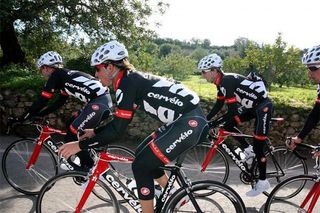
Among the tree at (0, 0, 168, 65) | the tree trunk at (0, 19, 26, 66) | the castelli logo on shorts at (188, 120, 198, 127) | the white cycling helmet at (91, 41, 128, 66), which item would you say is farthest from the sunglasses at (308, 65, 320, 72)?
the tree trunk at (0, 19, 26, 66)

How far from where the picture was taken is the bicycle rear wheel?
18.3 ft

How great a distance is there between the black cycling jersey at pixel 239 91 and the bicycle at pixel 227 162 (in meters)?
0.42

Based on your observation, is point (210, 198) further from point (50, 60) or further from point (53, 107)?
point (50, 60)

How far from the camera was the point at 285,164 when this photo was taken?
581cm

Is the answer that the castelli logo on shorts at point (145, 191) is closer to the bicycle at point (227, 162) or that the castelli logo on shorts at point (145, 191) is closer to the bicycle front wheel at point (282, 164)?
the bicycle at point (227, 162)

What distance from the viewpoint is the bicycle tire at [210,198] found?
10.9ft

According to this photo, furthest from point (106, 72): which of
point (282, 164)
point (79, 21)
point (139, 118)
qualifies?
point (79, 21)

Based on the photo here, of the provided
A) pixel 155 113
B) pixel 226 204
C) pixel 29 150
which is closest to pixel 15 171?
pixel 29 150

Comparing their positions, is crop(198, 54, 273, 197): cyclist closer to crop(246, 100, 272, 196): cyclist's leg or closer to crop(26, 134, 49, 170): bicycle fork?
A: crop(246, 100, 272, 196): cyclist's leg

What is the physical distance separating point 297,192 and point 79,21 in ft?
55.8

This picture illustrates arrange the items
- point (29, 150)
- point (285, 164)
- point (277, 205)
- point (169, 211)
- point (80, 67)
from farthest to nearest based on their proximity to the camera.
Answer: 1. point (80, 67)
2. point (285, 164)
3. point (29, 150)
4. point (277, 205)
5. point (169, 211)

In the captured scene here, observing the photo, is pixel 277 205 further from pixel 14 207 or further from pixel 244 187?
pixel 14 207

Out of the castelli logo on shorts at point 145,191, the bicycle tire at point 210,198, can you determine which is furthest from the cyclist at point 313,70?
the castelli logo on shorts at point 145,191

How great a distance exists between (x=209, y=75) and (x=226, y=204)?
8.29 feet
